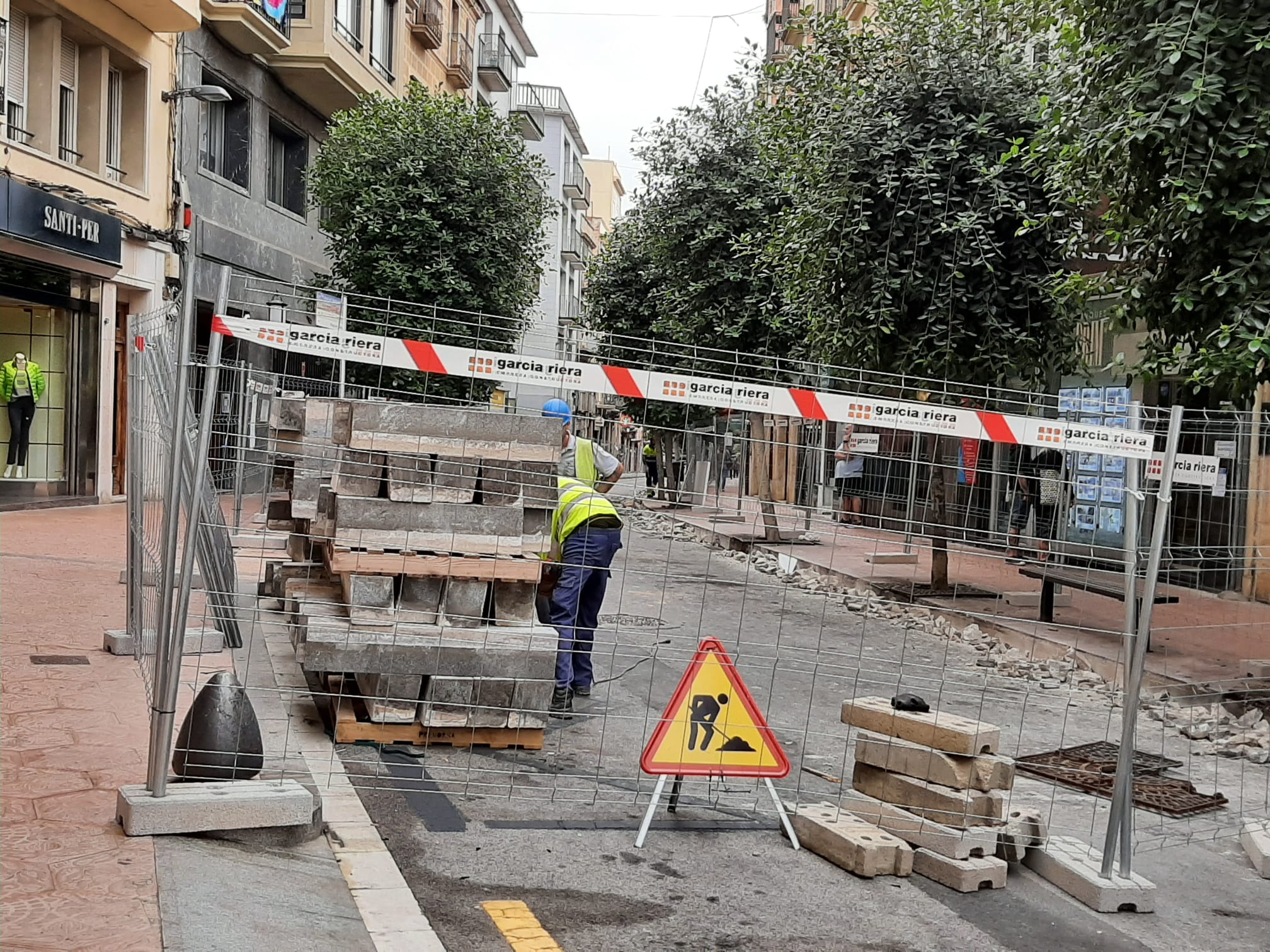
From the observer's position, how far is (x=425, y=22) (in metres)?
32.3

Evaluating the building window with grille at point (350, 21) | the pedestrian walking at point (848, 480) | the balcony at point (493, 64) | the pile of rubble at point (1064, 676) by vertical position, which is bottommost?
the pile of rubble at point (1064, 676)

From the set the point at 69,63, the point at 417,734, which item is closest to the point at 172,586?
the point at 417,734

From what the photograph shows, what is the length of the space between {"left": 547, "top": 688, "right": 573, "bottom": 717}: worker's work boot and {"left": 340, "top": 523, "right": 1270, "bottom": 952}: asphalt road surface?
13 centimetres

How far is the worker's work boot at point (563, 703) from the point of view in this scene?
7312 mm

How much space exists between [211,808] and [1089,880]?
3323mm

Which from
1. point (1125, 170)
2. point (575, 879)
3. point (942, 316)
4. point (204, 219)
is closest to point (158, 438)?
point (575, 879)

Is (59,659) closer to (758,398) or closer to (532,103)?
(758,398)

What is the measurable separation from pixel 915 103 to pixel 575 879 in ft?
36.2

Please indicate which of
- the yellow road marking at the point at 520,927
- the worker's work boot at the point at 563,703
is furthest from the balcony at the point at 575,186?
the yellow road marking at the point at 520,927

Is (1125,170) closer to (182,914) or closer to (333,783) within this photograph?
(333,783)

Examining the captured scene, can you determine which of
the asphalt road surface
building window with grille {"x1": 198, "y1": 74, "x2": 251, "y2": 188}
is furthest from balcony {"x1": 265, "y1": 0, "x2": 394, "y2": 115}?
the asphalt road surface

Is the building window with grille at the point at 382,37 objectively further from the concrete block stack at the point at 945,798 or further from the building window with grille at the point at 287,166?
the concrete block stack at the point at 945,798

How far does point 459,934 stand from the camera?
13.7ft

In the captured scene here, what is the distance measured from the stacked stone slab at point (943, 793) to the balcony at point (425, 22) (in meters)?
29.5
